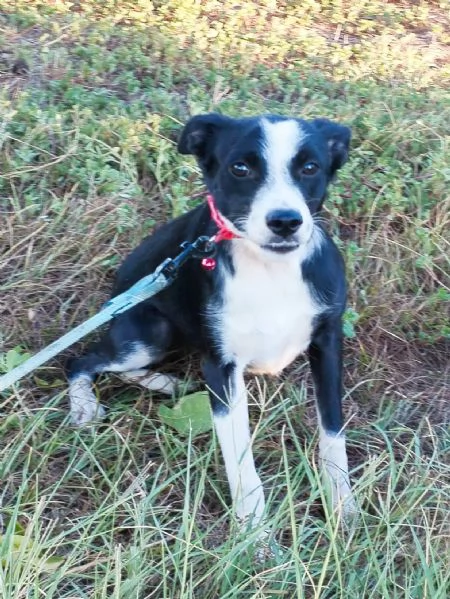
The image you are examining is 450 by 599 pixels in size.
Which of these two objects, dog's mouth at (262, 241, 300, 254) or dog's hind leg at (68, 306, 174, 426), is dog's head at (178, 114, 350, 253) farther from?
dog's hind leg at (68, 306, 174, 426)

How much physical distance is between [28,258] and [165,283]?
0.98 m

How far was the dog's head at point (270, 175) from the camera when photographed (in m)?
2.53

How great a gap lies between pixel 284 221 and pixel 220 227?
398mm

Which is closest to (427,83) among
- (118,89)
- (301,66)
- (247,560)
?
(301,66)

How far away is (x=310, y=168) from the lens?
266 cm

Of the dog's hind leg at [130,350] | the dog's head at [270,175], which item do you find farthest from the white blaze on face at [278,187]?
the dog's hind leg at [130,350]

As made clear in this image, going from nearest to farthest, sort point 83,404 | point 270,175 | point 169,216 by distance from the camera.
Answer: point 270,175 → point 83,404 → point 169,216

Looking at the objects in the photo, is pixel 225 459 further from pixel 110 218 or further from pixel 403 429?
pixel 110 218

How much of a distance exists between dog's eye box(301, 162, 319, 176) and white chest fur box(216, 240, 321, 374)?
28 cm

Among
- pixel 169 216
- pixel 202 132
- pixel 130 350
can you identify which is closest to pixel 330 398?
pixel 130 350

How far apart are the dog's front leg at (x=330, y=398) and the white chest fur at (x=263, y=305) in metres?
0.09

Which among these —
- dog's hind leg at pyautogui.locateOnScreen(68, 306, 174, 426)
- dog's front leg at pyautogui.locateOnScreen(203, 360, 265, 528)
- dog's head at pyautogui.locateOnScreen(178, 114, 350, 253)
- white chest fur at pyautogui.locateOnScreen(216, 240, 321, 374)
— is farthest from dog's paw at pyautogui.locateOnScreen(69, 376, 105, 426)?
dog's head at pyautogui.locateOnScreen(178, 114, 350, 253)

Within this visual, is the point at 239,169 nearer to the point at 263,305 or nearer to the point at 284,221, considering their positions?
the point at 284,221

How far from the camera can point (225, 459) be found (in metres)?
2.86
